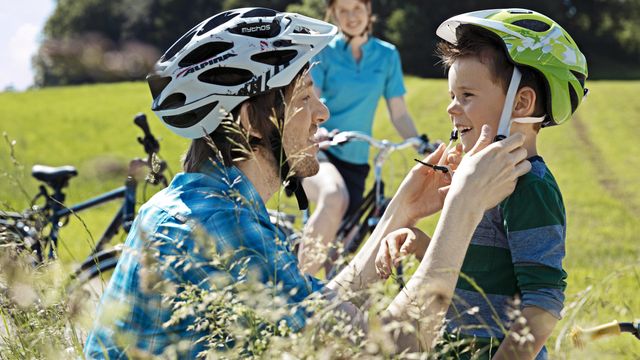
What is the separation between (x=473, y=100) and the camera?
330 cm

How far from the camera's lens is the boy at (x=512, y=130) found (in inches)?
115

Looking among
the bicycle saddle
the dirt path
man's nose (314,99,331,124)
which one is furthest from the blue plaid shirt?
the dirt path

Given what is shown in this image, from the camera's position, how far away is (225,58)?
3.34 meters

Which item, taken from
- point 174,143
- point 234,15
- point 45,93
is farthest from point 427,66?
point 234,15

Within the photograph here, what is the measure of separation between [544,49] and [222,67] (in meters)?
1.17

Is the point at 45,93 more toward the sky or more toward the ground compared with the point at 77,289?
more toward the ground

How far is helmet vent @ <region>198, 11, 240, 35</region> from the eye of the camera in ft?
11.2

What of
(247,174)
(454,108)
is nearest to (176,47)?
(247,174)

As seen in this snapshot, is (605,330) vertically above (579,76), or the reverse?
(579,76)

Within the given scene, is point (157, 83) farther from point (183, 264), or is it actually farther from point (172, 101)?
point (183, 264)

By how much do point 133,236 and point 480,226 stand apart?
1191 millimetres

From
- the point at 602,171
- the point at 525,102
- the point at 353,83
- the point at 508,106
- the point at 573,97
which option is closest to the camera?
the point at 508,106

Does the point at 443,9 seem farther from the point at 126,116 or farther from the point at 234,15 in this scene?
the point at 234,15

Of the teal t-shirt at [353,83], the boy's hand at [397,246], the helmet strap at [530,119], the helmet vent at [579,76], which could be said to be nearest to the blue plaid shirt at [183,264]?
the boy's hand at [397,246]
